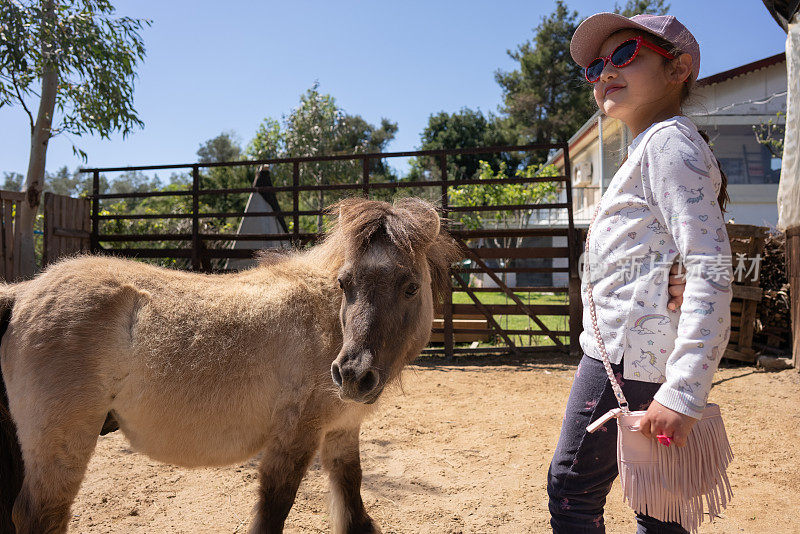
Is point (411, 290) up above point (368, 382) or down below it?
above

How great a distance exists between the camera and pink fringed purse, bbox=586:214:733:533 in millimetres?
1485

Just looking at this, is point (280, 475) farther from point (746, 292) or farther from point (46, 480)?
point (746, 292)

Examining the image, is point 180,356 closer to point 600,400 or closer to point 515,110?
point 600,400

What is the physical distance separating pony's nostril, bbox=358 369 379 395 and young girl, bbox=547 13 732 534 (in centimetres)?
77

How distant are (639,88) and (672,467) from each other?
4.07 ft

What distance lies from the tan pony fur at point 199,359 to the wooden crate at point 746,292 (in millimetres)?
6670

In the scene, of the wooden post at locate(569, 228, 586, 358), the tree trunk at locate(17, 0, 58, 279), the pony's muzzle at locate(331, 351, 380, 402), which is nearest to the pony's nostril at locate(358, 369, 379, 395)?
the pony's muzzle at locate(331, 351, 380, 402)

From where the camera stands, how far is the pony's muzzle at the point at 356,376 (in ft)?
6.77

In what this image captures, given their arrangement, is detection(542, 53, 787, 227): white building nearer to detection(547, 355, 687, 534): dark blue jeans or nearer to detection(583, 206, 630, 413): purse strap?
detection(583, 206, 630, 413): purse strap

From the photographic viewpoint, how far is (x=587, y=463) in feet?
5.51

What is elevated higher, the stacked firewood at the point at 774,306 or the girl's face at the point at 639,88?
the girl's face at the point at 639,88

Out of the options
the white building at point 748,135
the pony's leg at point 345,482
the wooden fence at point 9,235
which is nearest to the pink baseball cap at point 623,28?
the pony's leg at point 345,482

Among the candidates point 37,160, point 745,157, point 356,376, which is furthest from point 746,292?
point 745,157

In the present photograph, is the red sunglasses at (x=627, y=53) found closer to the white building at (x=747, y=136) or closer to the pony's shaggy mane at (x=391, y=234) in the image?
the pony's shaggy mane at (x=391, y=234)
